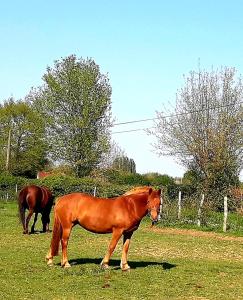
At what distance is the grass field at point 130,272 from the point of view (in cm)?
842

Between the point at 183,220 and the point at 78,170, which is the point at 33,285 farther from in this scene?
the point at 78,170

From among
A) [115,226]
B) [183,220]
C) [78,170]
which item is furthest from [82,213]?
[78,170]

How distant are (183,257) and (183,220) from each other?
33.6ft

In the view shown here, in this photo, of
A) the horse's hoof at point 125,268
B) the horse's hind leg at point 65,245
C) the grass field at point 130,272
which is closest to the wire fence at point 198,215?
the grass field at point 130,272

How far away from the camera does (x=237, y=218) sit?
939 inches

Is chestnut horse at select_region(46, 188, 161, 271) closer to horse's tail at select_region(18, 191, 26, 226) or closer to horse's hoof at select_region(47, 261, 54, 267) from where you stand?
horse's hoof at select_region(47, 261, 54, 267)

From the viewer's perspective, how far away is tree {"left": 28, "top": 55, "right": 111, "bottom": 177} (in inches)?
1843

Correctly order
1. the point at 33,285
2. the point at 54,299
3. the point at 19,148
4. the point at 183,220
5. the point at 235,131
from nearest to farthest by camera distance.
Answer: the point at 54,299 < the point at 33,285 < the point at 183,220 < the point at 235,131 < the point at 19,148

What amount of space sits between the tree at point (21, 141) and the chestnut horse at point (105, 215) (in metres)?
44.1

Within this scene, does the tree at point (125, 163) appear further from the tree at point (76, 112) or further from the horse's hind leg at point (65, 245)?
the horse's hind leg at point (65, 245)

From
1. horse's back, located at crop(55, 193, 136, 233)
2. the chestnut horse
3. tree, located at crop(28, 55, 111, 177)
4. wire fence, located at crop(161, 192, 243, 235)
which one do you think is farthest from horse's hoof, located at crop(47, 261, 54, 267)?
tree, located at crop(28, 55, 111, 177)

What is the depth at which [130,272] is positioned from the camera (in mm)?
10234

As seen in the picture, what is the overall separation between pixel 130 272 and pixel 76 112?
3809 centimetres

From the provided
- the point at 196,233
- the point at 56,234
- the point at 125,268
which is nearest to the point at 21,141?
the point at 196,233
